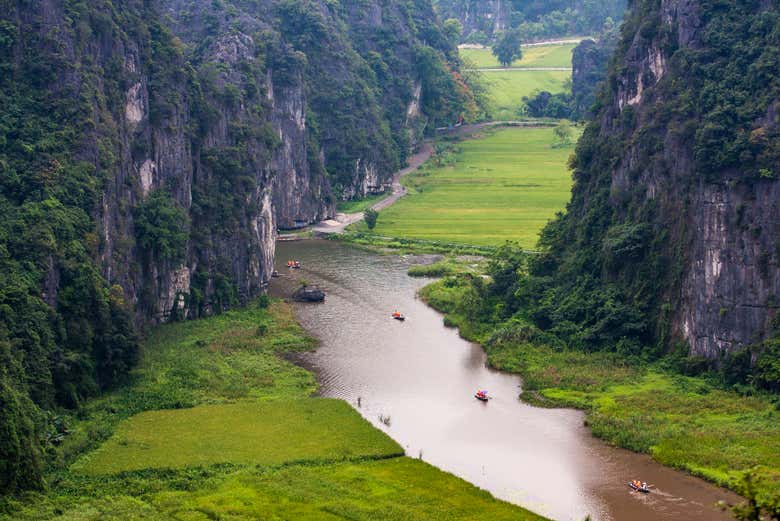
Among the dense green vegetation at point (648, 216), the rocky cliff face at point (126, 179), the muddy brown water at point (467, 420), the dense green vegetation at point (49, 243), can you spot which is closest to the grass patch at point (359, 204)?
the rocky cliff face at point (126, 179)

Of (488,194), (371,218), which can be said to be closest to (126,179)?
→ (371,218)

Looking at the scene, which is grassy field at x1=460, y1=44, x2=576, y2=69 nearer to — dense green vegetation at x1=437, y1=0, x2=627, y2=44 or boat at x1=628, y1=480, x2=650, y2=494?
dense green vegetation at x1=437, y1=0, x2=627, y2=44

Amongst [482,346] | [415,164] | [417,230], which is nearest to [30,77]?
[482,346]

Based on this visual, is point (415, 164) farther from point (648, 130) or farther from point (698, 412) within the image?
point (698, 412)

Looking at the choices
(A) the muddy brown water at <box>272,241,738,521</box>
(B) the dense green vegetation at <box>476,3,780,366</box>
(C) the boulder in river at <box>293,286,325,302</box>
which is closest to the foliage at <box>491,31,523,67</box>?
(A) the muddy brown water at <box>272,241,738,521</box>

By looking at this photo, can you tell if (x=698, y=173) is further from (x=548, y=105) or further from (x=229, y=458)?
(x=548, y=105)

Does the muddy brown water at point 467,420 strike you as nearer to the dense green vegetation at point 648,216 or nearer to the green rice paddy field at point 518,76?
the dense green vegetation at point 648,216
